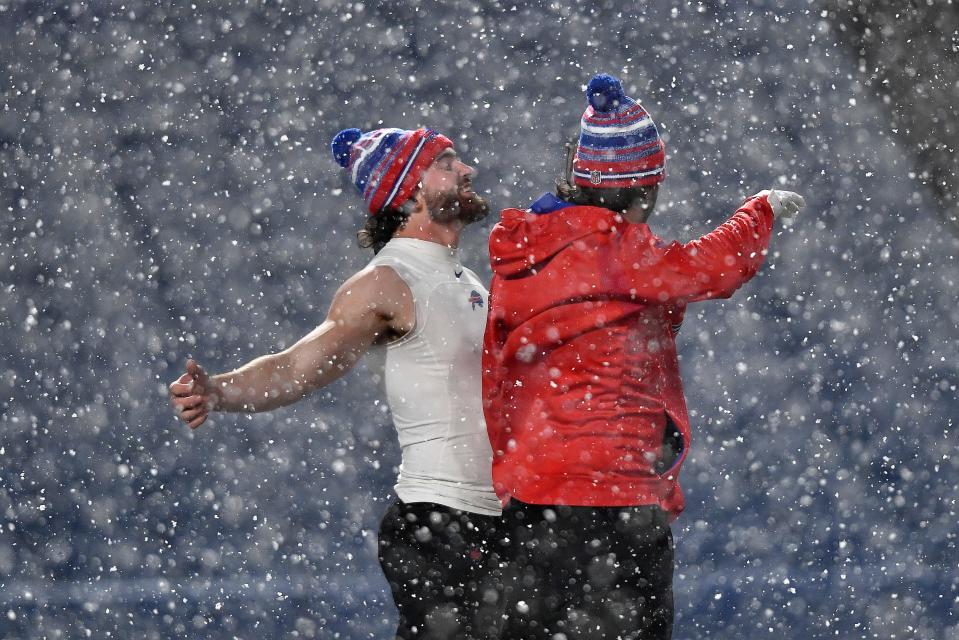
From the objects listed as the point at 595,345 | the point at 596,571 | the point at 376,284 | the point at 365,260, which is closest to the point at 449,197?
the point at 376,284

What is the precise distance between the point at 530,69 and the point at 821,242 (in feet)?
4.68

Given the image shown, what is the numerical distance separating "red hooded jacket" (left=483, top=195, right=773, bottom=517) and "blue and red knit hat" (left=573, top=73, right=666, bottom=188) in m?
0.08

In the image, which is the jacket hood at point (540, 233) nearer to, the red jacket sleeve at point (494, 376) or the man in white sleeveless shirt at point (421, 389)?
the red jacket sleeve at point (494, 376)

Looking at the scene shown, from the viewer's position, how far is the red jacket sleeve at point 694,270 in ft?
7.82

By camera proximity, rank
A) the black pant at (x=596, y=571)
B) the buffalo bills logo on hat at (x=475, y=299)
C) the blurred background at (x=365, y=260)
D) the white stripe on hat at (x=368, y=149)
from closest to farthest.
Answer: the black pant at (x=596, y=571), the buffalo bills logo on hat at (x=475, y=299), the white stripe on hat at (x=368, y=149), the blurred background at (x=365, y=260)

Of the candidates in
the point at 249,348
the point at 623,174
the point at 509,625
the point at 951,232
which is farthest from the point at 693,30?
the point at 509,625

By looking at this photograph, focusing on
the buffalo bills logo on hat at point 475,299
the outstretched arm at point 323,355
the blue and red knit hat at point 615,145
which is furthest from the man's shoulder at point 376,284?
the blue and red knit hat at point 615,145

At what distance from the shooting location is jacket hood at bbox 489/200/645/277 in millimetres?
2447

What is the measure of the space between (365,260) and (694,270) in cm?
365

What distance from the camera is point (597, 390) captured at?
7.89 feet

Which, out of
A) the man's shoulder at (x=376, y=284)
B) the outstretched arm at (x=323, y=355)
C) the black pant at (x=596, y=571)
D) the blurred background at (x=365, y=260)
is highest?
the man's shoulder at (x=376, y=284)

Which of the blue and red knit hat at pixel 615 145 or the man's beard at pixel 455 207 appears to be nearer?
the blue and red knit hat at pixel 615 145

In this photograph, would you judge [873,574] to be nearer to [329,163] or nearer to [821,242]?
[821,242]

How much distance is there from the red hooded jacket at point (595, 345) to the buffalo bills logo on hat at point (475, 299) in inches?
11.8
